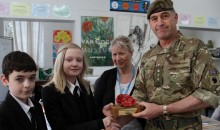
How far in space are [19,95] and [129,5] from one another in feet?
9.00

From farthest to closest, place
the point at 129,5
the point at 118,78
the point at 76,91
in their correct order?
the point at 129,5 → the point at 118,78 → the point at 76,91

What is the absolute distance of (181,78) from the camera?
4.59ft


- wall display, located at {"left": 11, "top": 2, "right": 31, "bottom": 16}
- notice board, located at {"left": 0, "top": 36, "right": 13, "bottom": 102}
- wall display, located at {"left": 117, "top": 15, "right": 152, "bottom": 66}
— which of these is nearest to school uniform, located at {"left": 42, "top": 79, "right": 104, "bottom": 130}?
notice board, located at {"left": 0, "top": 36, "right": 13, "bottom": 102}

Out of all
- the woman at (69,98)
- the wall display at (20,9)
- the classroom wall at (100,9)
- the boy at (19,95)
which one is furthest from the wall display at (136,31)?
the boy at (19,95)

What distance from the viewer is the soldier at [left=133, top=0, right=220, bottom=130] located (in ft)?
4.39

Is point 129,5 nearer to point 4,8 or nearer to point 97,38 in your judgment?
point 97,38

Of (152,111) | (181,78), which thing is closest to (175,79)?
(181,78)

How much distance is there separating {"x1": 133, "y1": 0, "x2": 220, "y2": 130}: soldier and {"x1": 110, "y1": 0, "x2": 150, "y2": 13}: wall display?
223 centimetres

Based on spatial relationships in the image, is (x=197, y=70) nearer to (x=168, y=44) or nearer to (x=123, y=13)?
(x=168, y=44)

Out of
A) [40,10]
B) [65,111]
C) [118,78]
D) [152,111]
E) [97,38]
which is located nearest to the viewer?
[152,111]

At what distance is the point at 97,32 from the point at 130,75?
5.57ft

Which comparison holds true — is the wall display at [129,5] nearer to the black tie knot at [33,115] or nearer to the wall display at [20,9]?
the wall display at [20,9]

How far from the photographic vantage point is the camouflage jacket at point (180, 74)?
134 cm

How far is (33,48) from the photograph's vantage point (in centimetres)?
634
